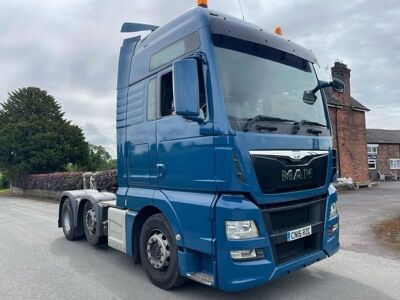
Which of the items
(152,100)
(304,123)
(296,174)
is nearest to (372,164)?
(304,123)

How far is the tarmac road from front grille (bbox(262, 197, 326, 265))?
1.88 feet

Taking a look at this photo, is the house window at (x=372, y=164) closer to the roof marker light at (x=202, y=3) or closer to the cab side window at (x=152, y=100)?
the cab side window at (x=152, y=100)

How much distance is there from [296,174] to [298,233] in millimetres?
683

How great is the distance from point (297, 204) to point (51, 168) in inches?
1165

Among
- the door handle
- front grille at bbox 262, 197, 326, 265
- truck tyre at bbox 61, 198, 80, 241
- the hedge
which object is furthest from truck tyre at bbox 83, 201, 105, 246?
the hedge

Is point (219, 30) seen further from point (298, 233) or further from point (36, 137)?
point (36, 137)

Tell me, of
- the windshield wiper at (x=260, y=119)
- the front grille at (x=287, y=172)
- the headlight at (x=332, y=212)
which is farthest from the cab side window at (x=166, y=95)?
the headlight at (x=332, y=212)

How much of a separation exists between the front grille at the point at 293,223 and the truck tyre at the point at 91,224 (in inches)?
138

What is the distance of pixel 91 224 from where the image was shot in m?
6.77

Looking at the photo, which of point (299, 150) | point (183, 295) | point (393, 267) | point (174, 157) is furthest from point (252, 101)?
point (393, 267)

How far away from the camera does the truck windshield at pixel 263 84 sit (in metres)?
4.00

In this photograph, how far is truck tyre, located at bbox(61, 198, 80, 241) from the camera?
7402mm

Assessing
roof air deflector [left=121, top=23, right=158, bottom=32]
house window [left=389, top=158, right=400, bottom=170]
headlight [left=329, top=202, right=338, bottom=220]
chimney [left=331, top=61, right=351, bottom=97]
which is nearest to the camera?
headlight [left=329, top=202, right=338, bottom=220]

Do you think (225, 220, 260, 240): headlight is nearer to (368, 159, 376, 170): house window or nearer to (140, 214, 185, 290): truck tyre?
(140, 214, 185, 290): truck tyre
